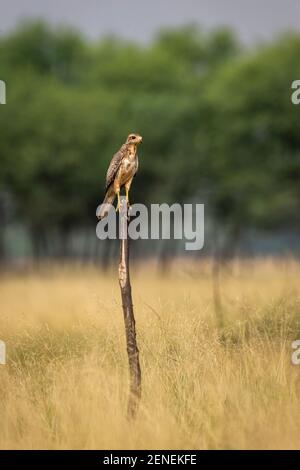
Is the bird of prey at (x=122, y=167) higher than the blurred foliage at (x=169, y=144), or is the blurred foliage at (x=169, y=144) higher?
the blurred foliage at (x=169, y=144)

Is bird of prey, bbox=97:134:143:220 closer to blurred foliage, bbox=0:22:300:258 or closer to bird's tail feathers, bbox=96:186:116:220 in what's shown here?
bird's tail feathers, bbox=96:186:116:220

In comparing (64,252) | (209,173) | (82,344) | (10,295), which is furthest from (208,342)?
(64,252)

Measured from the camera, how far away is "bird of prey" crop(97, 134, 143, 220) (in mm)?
9377

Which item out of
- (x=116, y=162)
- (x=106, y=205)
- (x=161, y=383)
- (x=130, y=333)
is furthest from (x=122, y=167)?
(x=161, y=383)

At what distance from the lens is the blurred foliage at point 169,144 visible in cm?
3572

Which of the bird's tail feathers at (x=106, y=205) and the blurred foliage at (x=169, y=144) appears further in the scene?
the blurred foliage at (x=169, y=144)

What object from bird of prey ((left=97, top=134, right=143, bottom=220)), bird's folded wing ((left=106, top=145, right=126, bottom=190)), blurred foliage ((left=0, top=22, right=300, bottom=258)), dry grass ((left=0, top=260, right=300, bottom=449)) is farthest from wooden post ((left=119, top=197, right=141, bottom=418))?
blurred foliage ((left=0, top=22, right=300, bottom=258))

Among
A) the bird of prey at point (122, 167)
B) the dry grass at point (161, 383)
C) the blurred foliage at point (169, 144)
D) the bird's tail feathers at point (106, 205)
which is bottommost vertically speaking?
the dry grass at point (161, 383)

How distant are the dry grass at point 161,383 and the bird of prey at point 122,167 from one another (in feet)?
4.14

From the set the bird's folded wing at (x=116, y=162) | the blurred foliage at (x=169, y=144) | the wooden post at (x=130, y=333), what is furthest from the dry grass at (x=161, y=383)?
the blurred foliage at (x=169, y=144)

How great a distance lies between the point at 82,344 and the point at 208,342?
1692mm

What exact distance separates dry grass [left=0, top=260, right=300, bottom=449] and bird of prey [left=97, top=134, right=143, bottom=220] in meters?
1.26

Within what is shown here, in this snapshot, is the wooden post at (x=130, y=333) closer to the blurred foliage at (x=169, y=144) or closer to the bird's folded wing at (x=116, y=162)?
the bird's folded wing at (x=116, y=162)
